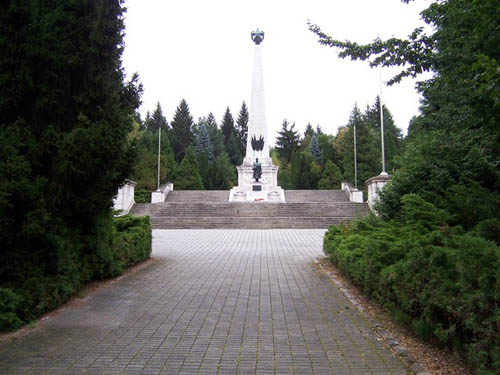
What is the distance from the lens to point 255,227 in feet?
77.5

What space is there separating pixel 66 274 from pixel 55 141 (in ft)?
6.22

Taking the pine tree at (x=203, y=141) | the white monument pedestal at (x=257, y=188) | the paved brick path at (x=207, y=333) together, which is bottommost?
the paved brick path at (x=207, y=333)

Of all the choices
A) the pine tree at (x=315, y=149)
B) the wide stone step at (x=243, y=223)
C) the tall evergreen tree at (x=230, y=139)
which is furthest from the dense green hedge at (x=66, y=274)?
the tall evergreen tree at (x=230, y=139)

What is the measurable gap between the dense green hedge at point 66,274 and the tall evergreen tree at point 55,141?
0.06 ft

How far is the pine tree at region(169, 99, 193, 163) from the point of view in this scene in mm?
81562

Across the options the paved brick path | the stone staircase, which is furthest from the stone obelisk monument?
the paved brick path

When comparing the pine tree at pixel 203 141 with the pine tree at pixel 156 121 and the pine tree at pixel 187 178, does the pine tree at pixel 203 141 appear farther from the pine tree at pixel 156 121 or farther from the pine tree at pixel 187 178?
the pine tree at pixel 187 178

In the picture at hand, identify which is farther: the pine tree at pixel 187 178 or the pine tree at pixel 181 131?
the pine tree at pixel 181 131

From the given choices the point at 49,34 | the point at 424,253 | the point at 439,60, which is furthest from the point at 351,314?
the point at 49,34

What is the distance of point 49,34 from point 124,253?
4.57 m

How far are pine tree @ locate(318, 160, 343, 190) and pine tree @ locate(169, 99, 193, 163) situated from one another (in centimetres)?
3517

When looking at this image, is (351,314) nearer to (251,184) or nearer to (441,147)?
(441,147)

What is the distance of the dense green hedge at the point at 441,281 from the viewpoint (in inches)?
125

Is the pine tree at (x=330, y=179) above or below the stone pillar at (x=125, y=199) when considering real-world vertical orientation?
above
